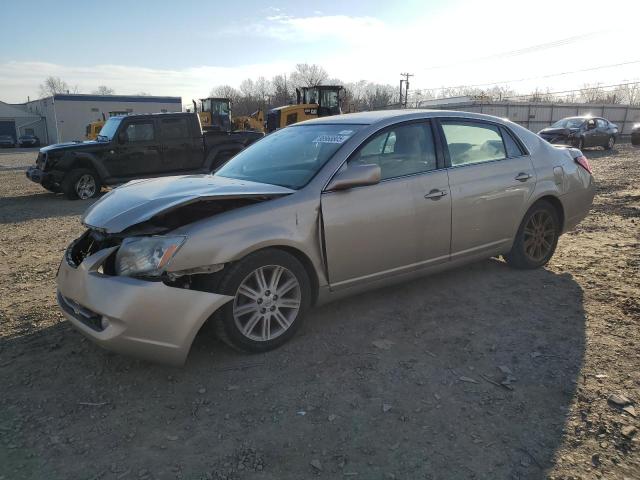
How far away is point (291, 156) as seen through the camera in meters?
4.16

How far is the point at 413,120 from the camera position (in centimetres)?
427

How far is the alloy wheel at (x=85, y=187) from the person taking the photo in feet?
38.1

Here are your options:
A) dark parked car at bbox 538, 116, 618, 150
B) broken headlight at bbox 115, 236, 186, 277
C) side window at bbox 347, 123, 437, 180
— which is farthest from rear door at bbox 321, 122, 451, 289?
dark parked car at bbox 538, 116, 618, 150

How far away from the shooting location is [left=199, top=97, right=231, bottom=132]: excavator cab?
26.1m

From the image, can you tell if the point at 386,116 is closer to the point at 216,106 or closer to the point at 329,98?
the point at 329,98

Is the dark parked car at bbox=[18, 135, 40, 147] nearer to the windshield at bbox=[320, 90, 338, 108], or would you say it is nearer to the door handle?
the windshield at bbox=[320, 90, 338, 108]

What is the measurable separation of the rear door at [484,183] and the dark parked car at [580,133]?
18061 mm

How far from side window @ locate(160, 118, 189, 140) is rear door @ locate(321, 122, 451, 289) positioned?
29.7 ft

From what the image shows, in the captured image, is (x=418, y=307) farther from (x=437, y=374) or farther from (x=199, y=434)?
(x=199, y=434)

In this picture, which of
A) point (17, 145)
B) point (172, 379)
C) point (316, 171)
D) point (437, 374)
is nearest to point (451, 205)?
point (316, 171)

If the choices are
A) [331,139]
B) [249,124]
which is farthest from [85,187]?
[249,124]

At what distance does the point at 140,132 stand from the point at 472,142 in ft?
30.6

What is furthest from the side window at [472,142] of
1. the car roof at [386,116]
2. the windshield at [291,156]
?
the windshield at [291,156]

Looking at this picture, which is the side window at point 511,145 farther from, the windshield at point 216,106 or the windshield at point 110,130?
the windshield at point 216,106
